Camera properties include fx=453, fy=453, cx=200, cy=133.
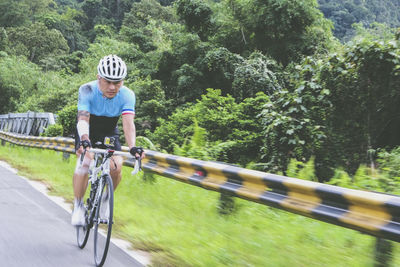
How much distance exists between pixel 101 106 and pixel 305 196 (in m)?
2.49

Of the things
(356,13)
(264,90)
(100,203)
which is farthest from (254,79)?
(356,13)

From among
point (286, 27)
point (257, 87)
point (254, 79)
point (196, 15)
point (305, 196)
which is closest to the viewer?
point (305, 196)

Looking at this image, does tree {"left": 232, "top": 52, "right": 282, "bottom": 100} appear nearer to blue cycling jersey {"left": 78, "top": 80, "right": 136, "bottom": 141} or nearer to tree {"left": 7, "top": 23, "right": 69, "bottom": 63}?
blue cycling jersey {"left": 78, "top": 80, "right": 136, "bottom": 141}

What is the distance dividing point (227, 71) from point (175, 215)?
20.3 m

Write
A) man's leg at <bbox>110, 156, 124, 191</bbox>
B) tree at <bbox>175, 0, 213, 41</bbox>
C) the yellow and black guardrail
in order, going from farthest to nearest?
1. tree at <bbox>175, 0, 213, 41</bbox>
2. man's leg at <bbox>110, 156, 124, 191</bbox>
3. the yellow and black guardrail

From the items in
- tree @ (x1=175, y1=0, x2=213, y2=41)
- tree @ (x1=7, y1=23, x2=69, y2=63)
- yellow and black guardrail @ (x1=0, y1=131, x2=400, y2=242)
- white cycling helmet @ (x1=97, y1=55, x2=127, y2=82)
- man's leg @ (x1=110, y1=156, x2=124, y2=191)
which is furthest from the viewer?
tree @ (x1=7, y1=23, x2=69, y2=63)

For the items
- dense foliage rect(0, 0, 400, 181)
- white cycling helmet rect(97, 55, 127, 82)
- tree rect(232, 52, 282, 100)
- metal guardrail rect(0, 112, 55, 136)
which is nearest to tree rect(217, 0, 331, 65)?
dense foliage rect(0, 0, 400, 181)

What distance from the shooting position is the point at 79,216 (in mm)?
4797

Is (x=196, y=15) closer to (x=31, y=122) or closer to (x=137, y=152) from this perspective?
(x=31, y=122)

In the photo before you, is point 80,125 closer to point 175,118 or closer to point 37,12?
point 175,118

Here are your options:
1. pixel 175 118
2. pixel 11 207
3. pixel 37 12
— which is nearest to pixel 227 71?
pixel 175 118

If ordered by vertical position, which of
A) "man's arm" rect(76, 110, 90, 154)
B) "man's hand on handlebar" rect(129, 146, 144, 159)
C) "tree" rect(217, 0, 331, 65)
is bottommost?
"man's hand on handlebar" rect(129, 146, 144, 159)

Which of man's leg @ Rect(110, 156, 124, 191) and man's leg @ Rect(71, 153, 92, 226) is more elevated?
man's leg @ Rect(110, 156, 124, 191)

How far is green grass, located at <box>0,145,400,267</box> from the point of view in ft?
14.0
